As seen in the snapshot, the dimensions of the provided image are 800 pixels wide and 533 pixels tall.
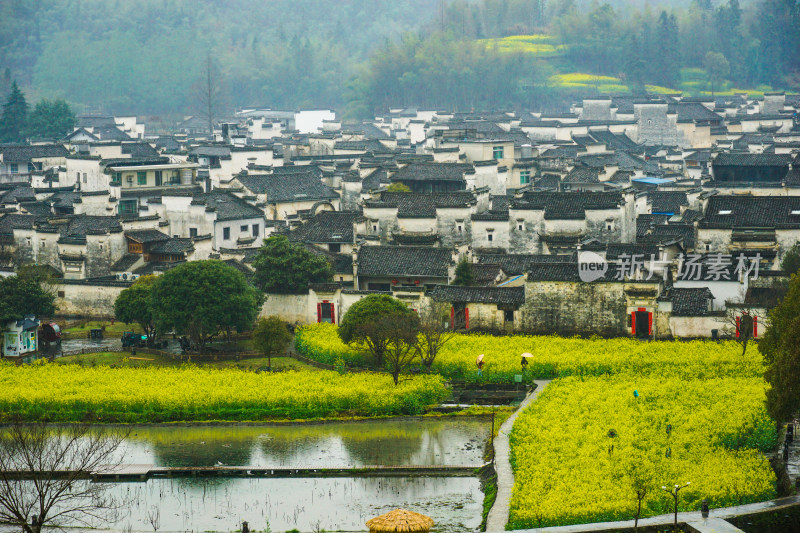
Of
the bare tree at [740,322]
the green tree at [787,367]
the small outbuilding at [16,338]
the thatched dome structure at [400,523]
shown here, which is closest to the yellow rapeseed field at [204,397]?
the small outbuilding at [16,338]

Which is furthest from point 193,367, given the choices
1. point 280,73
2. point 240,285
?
point 280,73

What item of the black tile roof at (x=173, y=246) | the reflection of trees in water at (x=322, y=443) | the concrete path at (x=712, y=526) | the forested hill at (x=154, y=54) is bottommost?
the concrete path at (x=712, y=526)

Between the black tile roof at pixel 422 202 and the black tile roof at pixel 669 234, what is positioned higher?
the black tile roof at pixel 422 202

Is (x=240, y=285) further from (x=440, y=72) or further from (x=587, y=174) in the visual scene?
(x=440, y=72)

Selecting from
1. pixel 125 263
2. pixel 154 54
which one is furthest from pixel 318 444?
pixel 154 54

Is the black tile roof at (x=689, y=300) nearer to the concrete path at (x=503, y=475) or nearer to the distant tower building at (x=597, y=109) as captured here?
the concrete path at (x=503, y=475)

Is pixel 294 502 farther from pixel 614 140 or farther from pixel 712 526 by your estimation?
pixel 614 140
